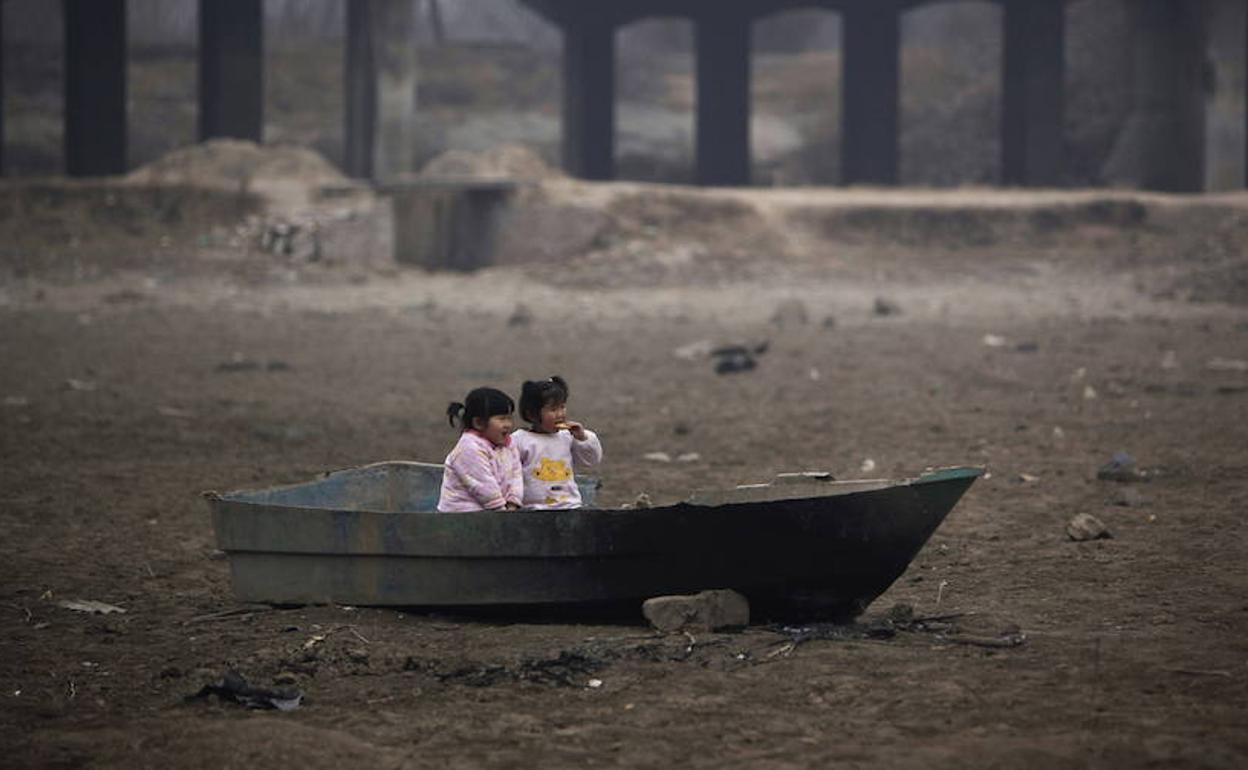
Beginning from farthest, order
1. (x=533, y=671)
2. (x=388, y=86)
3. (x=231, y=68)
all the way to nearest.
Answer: (x=388, y=86) < (x=231, y=68) < (x=533, y=671)

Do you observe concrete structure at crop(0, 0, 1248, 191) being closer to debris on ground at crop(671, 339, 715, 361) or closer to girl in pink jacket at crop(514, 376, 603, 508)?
debris on ground at crop(671, 339, 715, 361)

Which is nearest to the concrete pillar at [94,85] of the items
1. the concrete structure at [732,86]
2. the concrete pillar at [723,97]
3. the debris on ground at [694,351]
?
the concrete structure at [732,86]

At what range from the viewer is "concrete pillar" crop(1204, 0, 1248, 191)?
24.6 metres

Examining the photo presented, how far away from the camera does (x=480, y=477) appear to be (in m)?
5.47

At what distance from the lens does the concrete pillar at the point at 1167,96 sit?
26594 millimetres

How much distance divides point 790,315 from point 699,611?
11626mm

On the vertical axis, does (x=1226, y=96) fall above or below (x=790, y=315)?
above

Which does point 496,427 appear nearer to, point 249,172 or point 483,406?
point 483,406

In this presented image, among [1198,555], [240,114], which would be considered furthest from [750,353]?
[240,114]

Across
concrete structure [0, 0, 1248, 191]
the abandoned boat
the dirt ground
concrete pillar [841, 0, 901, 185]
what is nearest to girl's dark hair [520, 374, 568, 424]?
the abandoned boat

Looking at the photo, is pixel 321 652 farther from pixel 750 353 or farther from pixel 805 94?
pixel 805 94

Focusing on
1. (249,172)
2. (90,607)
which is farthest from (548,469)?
(249,172)

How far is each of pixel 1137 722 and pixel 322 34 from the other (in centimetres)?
5169

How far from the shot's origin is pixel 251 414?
10.9 m
